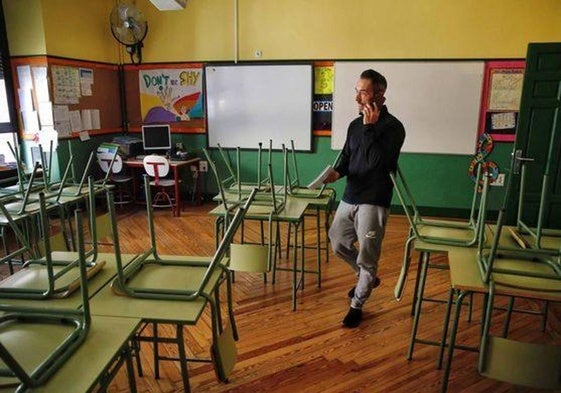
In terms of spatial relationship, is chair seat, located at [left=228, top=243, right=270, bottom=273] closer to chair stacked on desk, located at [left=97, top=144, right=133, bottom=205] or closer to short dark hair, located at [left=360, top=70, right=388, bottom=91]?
short dark hair, located at [left=360, top=70, right=388, bottom=91]

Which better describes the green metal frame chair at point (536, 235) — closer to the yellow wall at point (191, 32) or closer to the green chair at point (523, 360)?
the green chair at point (523, 360)

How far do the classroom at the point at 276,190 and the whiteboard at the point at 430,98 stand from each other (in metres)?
0.02

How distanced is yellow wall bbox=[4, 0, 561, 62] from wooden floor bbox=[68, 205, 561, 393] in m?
2.66

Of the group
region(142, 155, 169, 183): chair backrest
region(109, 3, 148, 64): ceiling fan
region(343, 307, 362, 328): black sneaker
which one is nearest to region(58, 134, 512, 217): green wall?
region(142, 155, 169, 183): chair backrest

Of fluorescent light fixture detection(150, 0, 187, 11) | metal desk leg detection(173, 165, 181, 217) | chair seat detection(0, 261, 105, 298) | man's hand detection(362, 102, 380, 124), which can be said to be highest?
fluorescent light fixture detection(150, 0, 187, 11)

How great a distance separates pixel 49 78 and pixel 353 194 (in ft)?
12.3

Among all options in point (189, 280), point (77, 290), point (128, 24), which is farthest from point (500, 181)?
point (128, 24)

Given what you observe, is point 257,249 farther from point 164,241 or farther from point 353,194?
point 164,241

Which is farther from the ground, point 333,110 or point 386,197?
point 333,110

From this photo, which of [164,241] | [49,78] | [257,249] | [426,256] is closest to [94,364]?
[257,249]

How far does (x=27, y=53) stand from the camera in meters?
4.51

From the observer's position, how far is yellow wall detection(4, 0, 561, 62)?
14.6 ft

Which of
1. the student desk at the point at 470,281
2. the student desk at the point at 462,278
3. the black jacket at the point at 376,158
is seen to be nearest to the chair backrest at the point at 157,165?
the black jacket at the point at 376,158

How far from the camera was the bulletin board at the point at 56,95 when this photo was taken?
14.9ft
